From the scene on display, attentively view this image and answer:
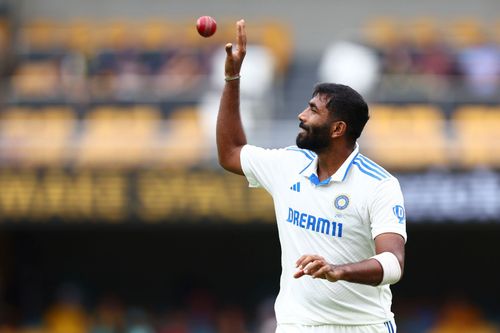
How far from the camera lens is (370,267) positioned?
516 cm

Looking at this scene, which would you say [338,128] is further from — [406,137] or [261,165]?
[406,137]

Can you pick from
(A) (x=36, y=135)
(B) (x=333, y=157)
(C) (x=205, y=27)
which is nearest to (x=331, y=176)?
(B) (x=333, y=157)

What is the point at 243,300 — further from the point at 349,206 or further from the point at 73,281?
the point at 349,206

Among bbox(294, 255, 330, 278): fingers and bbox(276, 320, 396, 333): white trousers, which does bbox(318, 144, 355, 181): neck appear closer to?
bbox(276, 320, 396, 333): white trousers

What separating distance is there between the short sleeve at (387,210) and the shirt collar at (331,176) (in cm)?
21

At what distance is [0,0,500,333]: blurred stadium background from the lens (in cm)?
1400

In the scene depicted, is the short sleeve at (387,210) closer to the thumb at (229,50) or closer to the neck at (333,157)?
the neck at (333,157)

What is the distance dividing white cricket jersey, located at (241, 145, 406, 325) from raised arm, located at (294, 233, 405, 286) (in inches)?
4.6

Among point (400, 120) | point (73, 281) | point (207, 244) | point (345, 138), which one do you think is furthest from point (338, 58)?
point (345, 138)

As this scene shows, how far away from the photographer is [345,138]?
226 inches

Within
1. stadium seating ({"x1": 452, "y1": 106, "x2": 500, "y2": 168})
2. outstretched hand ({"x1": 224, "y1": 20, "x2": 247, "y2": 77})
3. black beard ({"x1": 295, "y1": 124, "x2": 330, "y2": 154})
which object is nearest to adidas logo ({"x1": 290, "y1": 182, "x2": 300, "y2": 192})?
black beard ({"x1": 295, "y1": 124, "x2": 330, "y2": 154})

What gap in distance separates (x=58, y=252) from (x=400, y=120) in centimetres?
587

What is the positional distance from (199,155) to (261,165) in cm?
803

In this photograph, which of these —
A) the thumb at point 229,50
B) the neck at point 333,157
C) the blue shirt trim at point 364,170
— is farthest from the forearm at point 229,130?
the blue shirt trim at point 364,170
